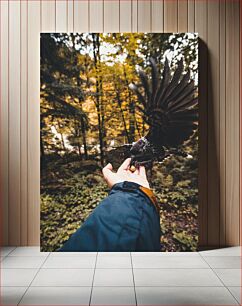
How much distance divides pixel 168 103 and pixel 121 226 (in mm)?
1222

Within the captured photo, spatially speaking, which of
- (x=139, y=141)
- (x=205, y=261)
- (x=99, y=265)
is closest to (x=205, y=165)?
(x=139, y=141)

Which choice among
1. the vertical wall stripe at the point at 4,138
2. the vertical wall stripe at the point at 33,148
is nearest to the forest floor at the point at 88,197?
the vertical wall stripe at the point at 33,148

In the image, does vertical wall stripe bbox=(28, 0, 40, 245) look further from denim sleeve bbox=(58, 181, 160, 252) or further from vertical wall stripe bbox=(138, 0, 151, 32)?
vertical wall stripe bbox=(138, 0, 151, 32)

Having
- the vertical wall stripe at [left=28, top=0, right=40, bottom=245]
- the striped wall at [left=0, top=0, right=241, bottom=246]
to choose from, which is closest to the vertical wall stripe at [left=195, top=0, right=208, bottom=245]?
the striped wall at [left=0, top=0, right=241, bottom=246]

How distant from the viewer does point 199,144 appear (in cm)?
510

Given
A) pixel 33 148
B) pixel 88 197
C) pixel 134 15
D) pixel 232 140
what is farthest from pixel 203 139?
pixel 33 148

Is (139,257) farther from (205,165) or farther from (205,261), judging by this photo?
(205,165)

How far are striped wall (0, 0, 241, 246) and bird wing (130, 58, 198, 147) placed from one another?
0.24 meters

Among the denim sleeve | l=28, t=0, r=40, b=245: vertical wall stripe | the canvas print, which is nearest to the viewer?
the denim sleeve

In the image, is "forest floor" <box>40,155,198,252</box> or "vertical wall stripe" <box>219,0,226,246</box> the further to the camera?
"vertical wall stripe" <box>219,0,226,246</box>

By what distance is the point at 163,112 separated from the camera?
492cm

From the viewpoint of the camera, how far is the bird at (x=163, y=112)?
16.1 ft

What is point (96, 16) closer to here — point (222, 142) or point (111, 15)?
point (111, 15)

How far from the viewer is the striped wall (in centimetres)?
505
